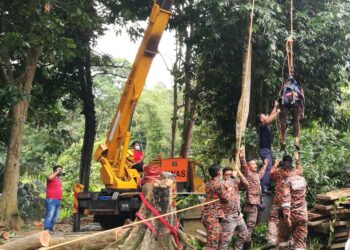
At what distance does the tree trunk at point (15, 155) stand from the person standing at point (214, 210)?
6125 millimetres

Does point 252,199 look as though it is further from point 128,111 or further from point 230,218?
point 128,111

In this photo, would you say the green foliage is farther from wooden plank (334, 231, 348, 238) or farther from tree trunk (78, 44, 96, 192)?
tree trunk (78, 44, 96, 192)

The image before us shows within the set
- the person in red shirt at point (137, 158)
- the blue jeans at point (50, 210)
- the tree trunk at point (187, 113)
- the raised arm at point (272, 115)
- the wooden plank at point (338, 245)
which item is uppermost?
the tree trunk at point (187, 113)

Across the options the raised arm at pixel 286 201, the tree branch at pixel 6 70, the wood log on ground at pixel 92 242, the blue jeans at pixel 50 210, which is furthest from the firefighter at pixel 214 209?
the tree branch at pixel 6 70

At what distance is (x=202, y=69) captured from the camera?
16453 mm

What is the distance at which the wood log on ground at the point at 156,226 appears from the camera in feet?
22.8

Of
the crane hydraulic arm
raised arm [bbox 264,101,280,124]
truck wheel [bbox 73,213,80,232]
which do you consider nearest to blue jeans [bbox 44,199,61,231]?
truck wheel [bbox 73,213,80,232]

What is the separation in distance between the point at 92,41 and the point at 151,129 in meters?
17.6

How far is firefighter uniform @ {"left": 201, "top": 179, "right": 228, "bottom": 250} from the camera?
7574 millimetres

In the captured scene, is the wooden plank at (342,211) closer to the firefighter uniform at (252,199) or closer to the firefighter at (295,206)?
the firefighter at (295,206)

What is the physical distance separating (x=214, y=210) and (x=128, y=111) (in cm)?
492

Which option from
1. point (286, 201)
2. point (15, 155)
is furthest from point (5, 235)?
point (286, 201)

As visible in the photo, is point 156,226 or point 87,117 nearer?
point 156,226

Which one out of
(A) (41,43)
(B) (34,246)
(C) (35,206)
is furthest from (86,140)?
(B) (34,246)
